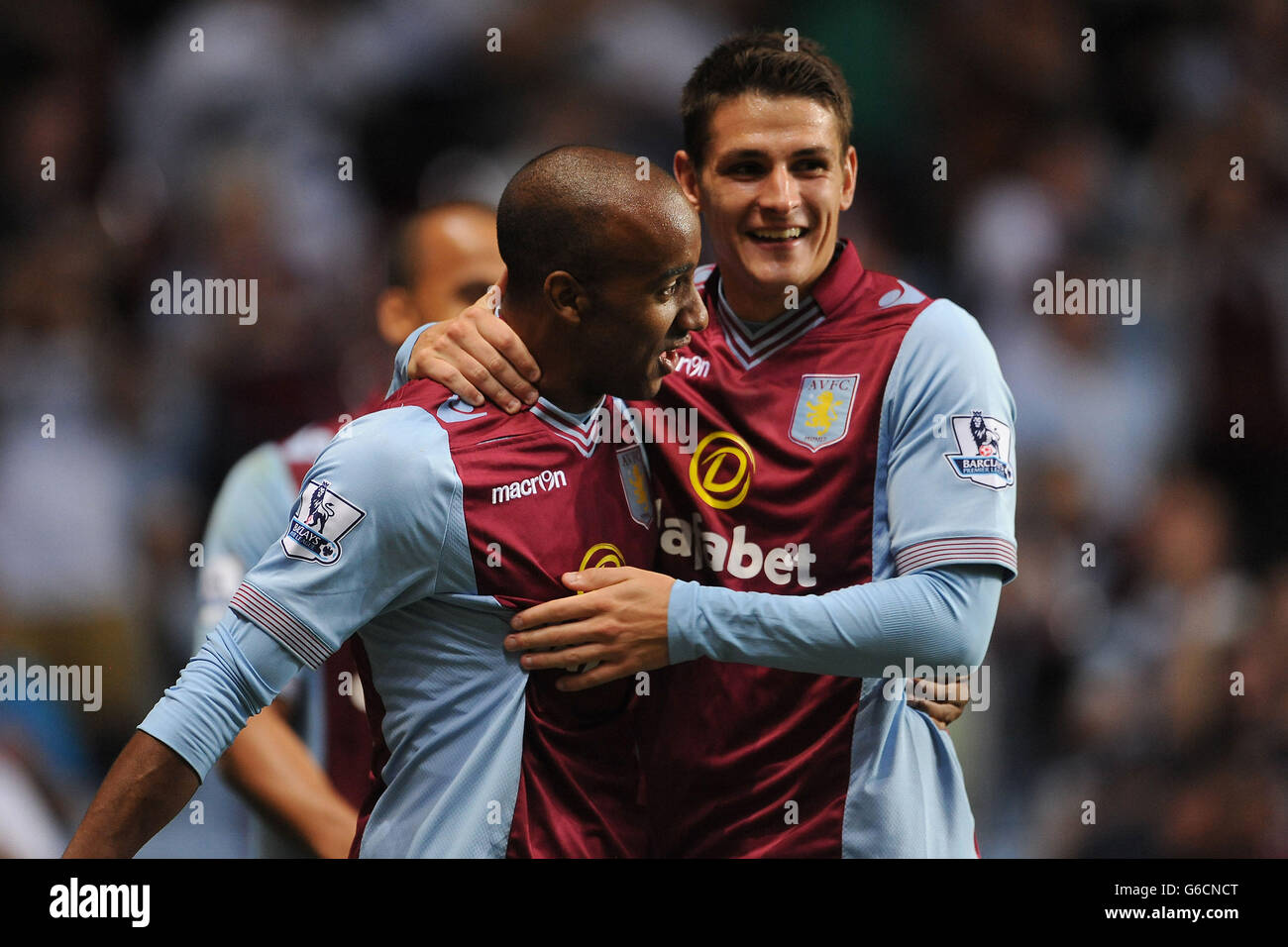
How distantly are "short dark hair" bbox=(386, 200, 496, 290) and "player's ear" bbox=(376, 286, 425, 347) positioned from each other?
1.2 inches

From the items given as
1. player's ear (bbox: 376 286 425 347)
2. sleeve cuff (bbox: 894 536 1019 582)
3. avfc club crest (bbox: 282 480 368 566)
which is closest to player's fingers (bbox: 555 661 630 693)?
avfc club crest (bbox: 282 480 368 566)

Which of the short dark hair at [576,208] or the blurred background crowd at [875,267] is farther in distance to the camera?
the blurred background crowd at [875,267]

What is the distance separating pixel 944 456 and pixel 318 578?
1.06 m

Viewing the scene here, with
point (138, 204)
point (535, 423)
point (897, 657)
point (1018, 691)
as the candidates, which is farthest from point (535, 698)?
point (138, 204)

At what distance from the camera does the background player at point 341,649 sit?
3.32m

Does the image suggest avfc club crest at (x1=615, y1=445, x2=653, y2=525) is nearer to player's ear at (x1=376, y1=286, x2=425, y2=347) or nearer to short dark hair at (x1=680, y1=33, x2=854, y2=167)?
short dark hair at (x1=680, y1=33, x2=854, y2=167)

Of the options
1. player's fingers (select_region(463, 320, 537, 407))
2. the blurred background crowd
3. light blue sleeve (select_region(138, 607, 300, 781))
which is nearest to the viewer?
light blue sleeve (select_region(138, 607, 300, 781))

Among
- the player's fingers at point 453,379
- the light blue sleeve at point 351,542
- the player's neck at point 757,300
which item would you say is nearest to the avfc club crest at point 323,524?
the light blue sleeve at point 351,542

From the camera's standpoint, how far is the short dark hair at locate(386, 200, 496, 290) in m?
3.75

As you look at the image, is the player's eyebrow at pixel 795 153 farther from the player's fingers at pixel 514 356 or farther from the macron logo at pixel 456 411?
the macron logo at pixel 456 411

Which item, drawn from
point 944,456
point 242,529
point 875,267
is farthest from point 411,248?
point 875,267

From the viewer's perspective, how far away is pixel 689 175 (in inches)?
109

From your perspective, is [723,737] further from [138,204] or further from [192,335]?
[138,204]
